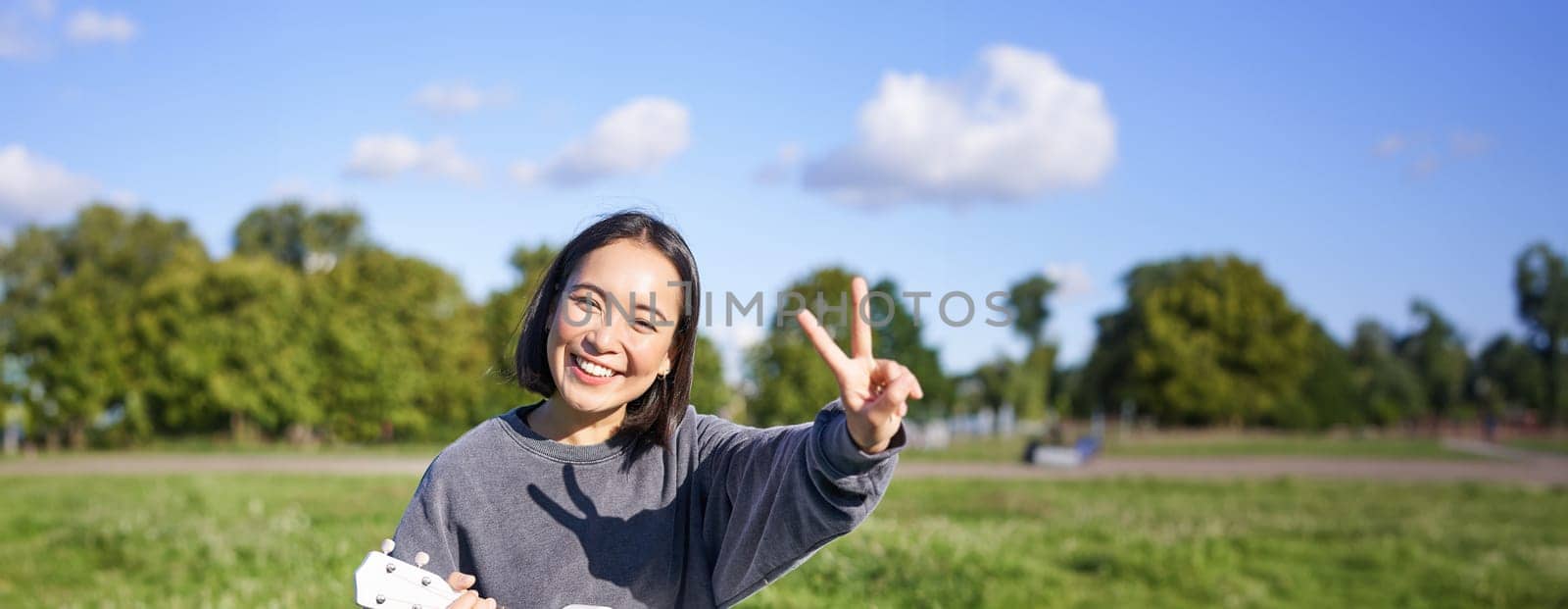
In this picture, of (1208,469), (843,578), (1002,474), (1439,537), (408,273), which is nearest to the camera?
(843,578)

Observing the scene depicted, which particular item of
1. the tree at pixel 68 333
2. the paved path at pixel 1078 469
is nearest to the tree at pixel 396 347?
the paved path at pixel 1078 469

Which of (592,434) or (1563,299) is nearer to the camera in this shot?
(592,434)

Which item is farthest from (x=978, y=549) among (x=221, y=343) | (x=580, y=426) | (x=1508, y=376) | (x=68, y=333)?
(x=1508, y=376)

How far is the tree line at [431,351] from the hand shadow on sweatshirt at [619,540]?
603mm

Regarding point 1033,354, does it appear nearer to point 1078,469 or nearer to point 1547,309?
point 1547,309

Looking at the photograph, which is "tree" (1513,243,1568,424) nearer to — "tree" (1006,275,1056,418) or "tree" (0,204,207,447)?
"tree" (1006,275,1056,418)

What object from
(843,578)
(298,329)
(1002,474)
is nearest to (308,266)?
(298,329)

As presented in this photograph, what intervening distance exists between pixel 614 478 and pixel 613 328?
0.30 metres

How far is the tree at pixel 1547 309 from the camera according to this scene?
59781 mm

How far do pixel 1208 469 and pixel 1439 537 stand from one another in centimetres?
1198

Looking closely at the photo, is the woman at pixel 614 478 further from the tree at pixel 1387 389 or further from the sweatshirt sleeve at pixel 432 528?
the tree at pixel 1387 389

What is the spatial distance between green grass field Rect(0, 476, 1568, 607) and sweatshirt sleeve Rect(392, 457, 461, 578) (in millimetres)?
3687

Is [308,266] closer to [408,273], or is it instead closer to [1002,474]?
[408,273]

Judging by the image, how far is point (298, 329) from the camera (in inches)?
1261
